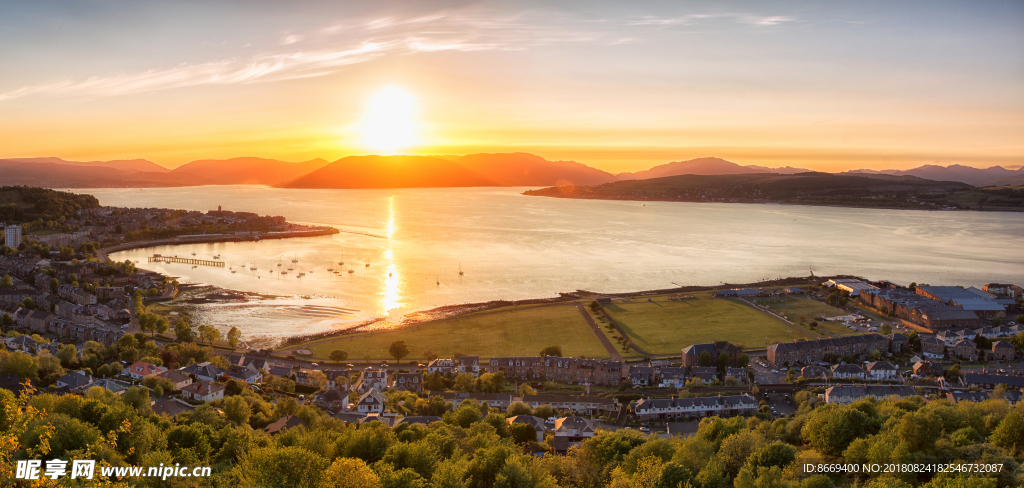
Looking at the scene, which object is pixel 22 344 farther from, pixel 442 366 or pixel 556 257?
pixel 556 257

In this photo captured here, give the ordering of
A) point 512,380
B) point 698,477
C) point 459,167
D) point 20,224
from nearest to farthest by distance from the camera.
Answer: point 698,477
point 512,380
point 20,224
point 459,167

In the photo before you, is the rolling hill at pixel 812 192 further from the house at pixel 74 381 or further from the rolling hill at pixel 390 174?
the house at pixel 74 381

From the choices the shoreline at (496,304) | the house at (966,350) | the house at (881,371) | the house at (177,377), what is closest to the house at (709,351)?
the house at (881,371)

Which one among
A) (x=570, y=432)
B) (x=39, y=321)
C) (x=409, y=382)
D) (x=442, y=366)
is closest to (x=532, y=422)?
(x=570, y=432)

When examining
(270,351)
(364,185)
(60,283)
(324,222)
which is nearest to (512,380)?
(270,351)

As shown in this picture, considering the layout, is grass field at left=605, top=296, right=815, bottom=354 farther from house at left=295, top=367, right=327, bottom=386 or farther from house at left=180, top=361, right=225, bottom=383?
house at left=180, top=361, right=225, bottom=383

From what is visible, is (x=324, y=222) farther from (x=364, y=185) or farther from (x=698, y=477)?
(x=364, y=185)
